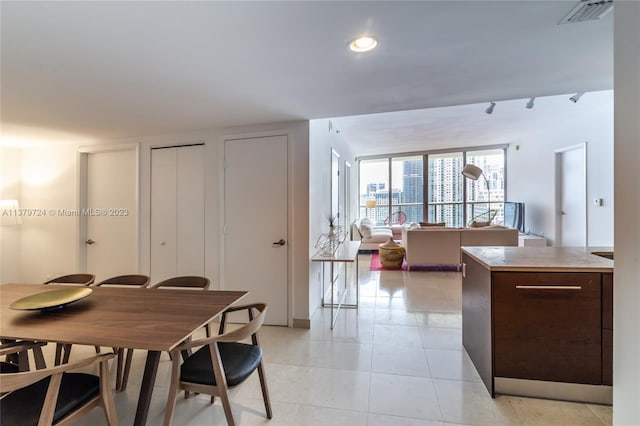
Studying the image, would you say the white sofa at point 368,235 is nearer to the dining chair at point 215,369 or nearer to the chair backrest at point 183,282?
the chair backrest at point 183,282

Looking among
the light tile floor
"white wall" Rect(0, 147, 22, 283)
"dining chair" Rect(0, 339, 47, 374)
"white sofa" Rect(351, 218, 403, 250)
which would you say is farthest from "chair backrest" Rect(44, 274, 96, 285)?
"white sofa" Rect(351, 218, 403, 250)

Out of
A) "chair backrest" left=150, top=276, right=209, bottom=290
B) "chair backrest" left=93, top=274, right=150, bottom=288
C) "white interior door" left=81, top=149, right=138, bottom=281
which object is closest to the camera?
"chair backrest" left=150, top=276, right=209, bottom=290

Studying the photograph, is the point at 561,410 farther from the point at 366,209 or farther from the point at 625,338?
the point at 366,209

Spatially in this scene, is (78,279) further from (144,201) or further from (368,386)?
(368,386)

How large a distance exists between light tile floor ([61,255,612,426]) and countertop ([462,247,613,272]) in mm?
→ 900

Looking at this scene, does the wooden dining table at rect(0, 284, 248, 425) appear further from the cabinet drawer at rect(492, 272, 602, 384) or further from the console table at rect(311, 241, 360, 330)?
the cabinet drawer at rect(492, 272, 602, 384)

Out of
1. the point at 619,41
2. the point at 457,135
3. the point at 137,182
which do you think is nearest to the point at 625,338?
the point at 619,41

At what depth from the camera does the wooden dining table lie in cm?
133

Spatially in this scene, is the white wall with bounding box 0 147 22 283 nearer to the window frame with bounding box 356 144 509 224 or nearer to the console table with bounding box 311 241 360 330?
the console table with bounding box 311 241 360 330

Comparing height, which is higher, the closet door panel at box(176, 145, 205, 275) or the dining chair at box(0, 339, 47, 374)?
the closet door panel at box(176, 145, 205, 275)

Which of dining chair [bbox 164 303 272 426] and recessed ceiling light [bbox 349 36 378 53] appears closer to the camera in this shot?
dining chair [bbox 164 303 272 426]

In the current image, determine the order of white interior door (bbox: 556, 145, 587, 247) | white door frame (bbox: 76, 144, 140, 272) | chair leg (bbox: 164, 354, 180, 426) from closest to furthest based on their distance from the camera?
chair leg (bbox: 164, 354, 180, 426), white door frame (bbox: 76, 144, 140, 272), white interior door (bbox: 556, 145, 587, 247)

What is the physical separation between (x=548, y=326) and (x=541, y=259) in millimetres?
450

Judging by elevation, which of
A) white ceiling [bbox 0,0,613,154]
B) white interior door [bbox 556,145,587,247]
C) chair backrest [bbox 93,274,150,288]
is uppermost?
white ceiling [bbox 0,0,613,154]
